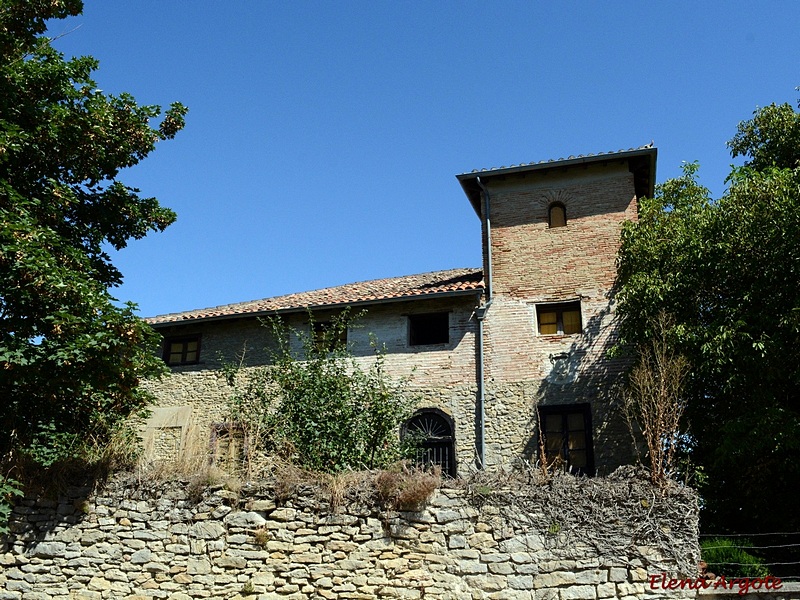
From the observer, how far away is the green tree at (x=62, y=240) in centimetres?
1032

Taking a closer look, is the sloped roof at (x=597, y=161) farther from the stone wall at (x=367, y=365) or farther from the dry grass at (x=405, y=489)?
the dry grass at (x=405, y=489)

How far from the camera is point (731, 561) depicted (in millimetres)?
9266

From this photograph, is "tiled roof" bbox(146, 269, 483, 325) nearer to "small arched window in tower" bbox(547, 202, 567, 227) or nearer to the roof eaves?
the roof eaves

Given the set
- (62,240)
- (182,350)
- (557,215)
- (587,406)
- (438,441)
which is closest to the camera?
(62,240)

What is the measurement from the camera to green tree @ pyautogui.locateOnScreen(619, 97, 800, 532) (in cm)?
1173

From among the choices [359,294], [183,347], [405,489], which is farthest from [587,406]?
[183,347]

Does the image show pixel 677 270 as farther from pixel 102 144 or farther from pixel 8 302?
pixel 8 302

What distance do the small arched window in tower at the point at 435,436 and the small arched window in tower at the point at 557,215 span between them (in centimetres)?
543

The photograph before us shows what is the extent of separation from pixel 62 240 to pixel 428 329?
8.51 metres

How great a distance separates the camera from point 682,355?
12.2 meters

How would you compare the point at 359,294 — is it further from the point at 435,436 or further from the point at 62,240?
A: the point at 62,240

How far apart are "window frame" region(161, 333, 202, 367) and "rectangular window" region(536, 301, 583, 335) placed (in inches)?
349

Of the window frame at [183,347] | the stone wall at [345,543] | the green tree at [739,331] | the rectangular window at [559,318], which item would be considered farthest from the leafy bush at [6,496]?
the green tree at [739,331]

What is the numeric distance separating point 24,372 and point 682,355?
430 inches
